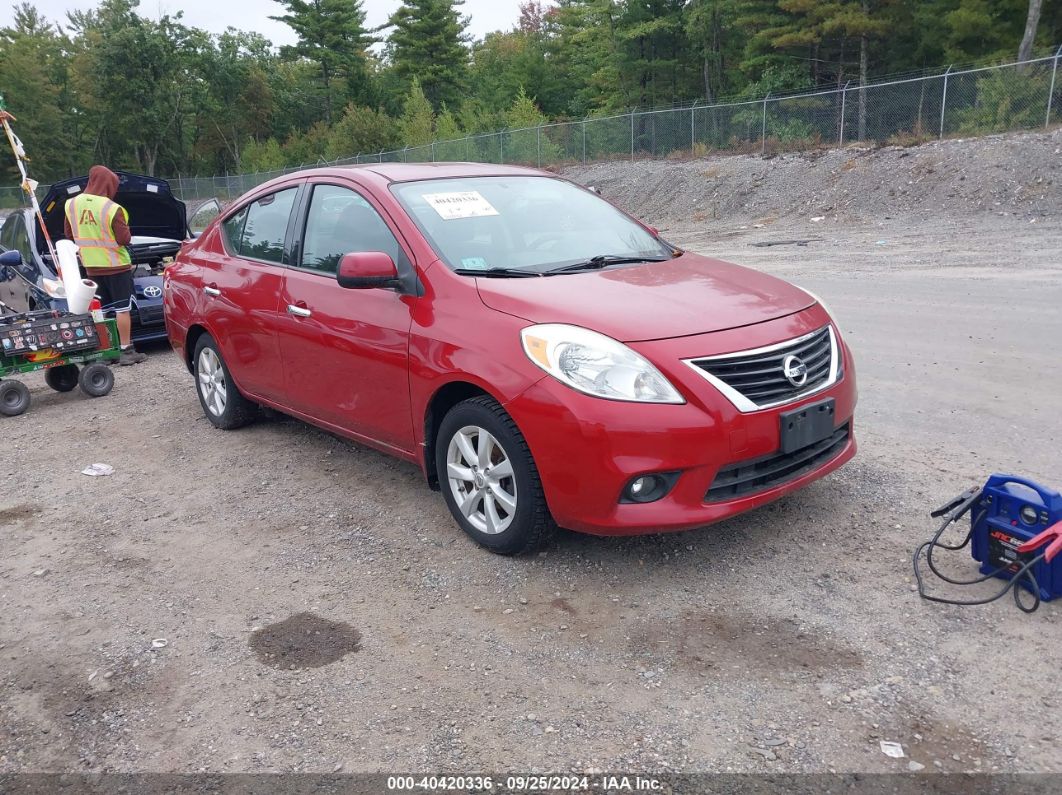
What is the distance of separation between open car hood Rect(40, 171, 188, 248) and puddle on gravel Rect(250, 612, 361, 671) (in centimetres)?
736

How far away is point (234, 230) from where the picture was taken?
582 centimetres

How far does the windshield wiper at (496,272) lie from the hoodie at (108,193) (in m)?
5.88

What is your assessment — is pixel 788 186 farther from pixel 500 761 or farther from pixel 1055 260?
pixel 500 761

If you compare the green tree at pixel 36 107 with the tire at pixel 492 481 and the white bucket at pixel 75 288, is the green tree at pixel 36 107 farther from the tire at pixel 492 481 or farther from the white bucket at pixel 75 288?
the tire at pixel 492 481

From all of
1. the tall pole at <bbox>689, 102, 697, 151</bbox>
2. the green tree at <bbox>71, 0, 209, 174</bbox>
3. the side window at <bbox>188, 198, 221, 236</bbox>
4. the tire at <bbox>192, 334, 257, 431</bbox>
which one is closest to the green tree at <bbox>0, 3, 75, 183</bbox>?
the green tree at <bbox>71, 0, 209, 174</bbox>

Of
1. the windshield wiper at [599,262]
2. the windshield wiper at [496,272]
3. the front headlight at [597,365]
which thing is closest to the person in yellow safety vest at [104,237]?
the windshield wiper at [496,272]

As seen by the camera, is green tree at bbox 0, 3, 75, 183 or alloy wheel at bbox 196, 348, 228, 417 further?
green tree at bbox 0, 3, 75, 183

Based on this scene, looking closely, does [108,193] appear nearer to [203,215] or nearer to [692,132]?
[203,215]

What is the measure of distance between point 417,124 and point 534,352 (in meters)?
42.2

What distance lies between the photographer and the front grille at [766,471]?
3.50 m

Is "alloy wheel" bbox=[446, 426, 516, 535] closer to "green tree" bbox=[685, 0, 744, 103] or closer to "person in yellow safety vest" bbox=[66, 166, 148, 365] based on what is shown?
"person in yellow safety vest" bbox=[66, 166, 148, 365]

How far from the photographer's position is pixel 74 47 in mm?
76125

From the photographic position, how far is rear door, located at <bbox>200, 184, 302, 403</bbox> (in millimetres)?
5180

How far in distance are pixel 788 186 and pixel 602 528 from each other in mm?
21355
